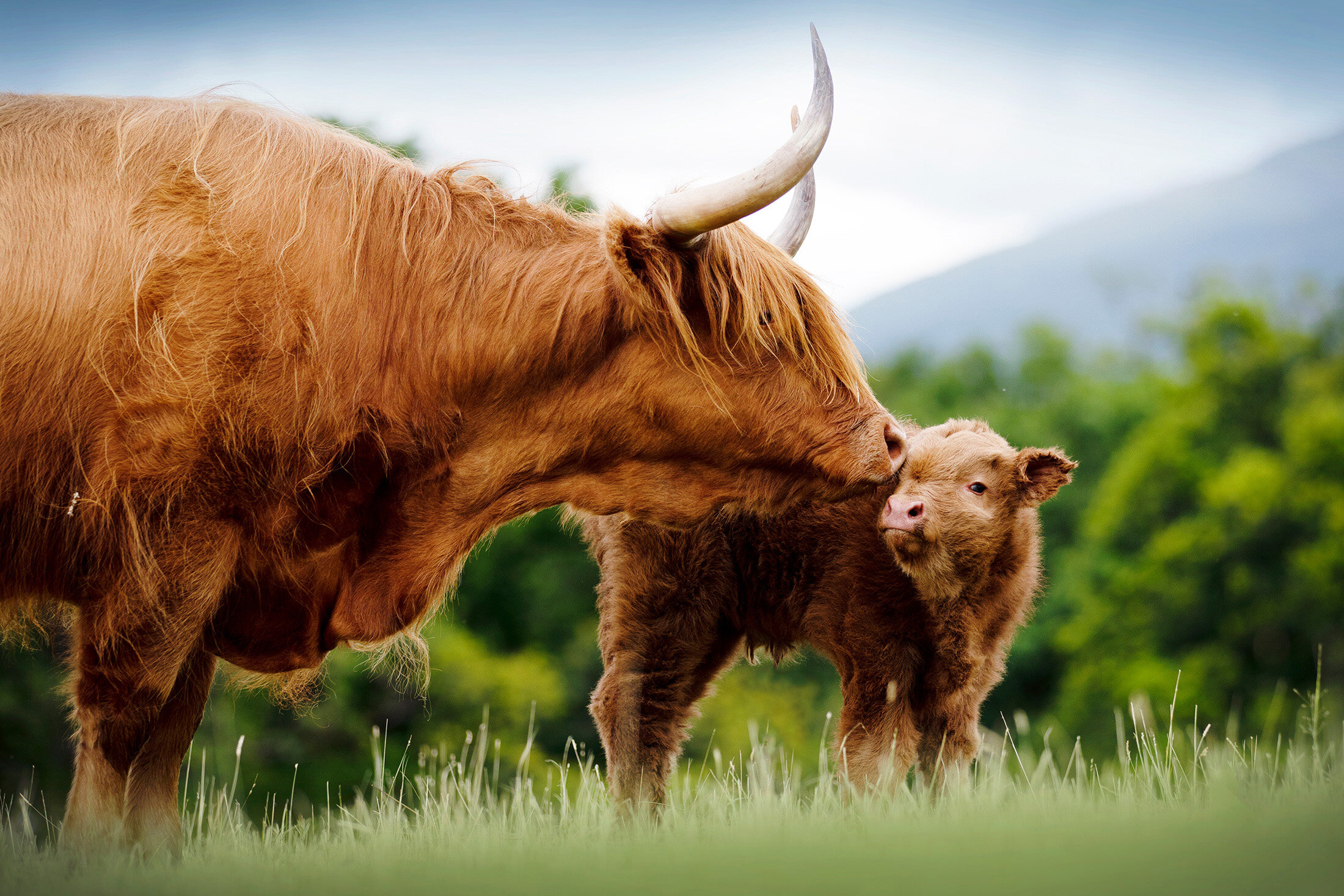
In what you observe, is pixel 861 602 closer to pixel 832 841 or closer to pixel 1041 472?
pixel 1041 472

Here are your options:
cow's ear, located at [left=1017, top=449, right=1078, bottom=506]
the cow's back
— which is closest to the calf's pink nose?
cow's ear, located at [left=1017, top=449, right=1078, bottom=506]

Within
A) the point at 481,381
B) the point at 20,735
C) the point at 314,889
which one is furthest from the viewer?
the point at 20,735

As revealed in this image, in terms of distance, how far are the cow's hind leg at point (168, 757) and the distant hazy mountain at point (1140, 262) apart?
9.44 feet

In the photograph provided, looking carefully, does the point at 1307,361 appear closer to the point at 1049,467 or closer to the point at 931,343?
the point at 931,343

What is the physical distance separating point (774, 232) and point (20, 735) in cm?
1633

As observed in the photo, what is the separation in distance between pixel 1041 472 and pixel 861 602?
36.5 inches

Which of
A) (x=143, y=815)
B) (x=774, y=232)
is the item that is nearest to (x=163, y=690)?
(x=143, y=815)

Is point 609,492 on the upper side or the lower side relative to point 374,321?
lower

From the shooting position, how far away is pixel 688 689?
5.30 meters

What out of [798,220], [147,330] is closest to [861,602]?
[798,220]

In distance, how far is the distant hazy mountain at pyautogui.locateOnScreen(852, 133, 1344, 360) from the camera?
57.8 feet

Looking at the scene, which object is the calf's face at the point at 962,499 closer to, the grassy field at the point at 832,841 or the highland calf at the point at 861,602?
the highland calf at the point at 861,602

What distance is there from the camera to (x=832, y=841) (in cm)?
215

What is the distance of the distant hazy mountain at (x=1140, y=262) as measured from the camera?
1762 centimetres
